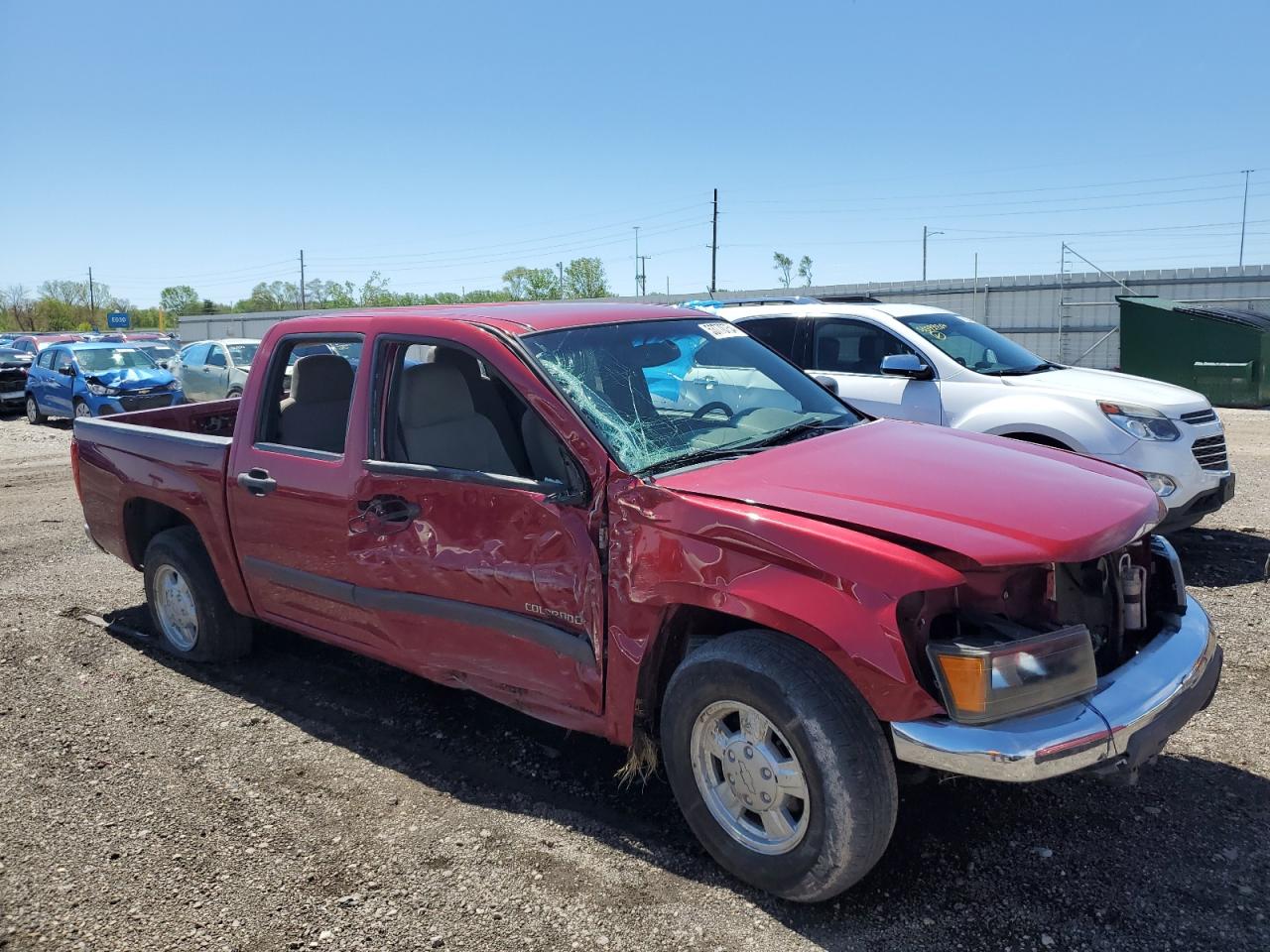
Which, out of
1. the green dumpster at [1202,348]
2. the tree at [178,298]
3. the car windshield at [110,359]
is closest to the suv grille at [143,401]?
the car windshield at [110,359]

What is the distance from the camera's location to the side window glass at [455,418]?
→ 365cm

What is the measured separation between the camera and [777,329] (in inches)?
335

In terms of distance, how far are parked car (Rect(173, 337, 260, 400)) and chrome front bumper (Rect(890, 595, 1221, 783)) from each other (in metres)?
18.3

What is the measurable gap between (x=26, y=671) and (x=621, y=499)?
12.8 feet

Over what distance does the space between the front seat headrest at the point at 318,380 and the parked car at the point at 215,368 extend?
15.3 metres

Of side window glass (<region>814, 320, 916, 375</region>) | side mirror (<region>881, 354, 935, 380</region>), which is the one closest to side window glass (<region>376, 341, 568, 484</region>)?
side mirror (<region>881, 354, 935, 380</region>)

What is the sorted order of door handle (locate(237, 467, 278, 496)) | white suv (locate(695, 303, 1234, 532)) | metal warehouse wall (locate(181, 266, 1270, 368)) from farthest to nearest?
metal warehouse wall (locate(181, 266, 1270, 368)) → white suv (locate(695, 303, 1234, 532)) → door handle (locate(237, 467, 278, 496))

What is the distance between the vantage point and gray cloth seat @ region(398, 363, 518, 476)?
3736mm

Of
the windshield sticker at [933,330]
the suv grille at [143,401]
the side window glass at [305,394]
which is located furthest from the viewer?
the suv grille at [143,401]

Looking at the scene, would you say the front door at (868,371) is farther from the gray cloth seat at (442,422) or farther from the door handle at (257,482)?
the door handle at (257,482)

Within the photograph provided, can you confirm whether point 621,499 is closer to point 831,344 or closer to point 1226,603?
point 1226,603

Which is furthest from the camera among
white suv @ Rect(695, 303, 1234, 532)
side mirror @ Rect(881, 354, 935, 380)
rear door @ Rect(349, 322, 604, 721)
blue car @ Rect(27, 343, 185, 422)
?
blue car @ Rect(27, 343, 185, 422)

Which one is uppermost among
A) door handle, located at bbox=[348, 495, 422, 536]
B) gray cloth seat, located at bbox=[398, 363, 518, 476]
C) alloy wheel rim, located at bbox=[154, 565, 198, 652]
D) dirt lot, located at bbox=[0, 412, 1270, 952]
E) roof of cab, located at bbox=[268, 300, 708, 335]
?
Result: roof of cab, located at bbox=[268, 300, 708, 335]

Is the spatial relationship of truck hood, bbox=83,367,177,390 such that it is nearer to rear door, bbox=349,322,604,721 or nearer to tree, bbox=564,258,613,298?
rear door, bbox=349,322,604,721
